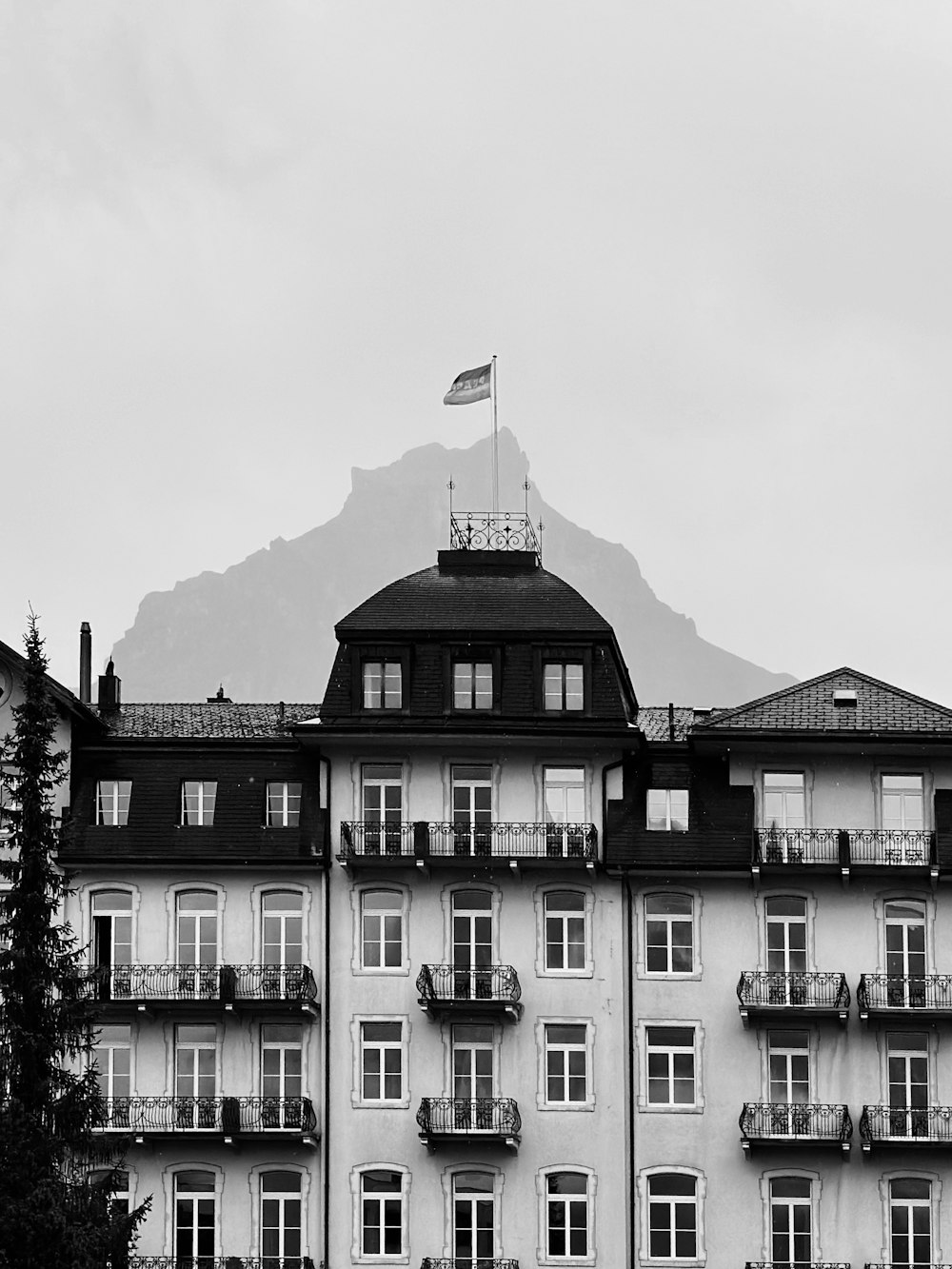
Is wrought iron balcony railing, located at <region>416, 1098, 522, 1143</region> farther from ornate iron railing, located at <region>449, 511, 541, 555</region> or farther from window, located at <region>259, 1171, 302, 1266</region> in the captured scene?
ornate iron railing, located at <region>449, 511, 541, 555</region>

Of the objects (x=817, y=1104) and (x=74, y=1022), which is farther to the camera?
(x=817, y=1104)

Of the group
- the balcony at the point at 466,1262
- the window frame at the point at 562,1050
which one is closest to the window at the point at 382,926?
the window frame at the point at 562,1050

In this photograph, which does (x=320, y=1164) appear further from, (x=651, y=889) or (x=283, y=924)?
(x=651, y=889)

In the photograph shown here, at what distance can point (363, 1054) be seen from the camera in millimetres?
72375

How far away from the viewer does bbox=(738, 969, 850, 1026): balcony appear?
7119 cm

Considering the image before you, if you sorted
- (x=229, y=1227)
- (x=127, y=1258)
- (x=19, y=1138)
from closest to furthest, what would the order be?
(x=19, y=1138)
(x=127, y=1258)
(x=229, y=1227)

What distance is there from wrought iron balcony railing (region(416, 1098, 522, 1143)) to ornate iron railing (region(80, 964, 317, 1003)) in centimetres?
462

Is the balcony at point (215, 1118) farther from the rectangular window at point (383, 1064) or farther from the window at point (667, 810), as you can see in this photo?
the window at point (667, 810)

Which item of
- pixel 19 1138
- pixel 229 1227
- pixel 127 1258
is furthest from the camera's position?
pixel 229 1227

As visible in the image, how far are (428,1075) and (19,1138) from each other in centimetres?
1645

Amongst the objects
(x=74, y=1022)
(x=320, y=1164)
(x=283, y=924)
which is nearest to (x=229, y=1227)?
(x=320, y=1164)

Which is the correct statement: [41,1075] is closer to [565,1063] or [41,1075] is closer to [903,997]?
[565,1063]

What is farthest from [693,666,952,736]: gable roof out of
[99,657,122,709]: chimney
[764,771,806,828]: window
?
[99,657,122,709]: chimney

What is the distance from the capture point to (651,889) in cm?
7300
